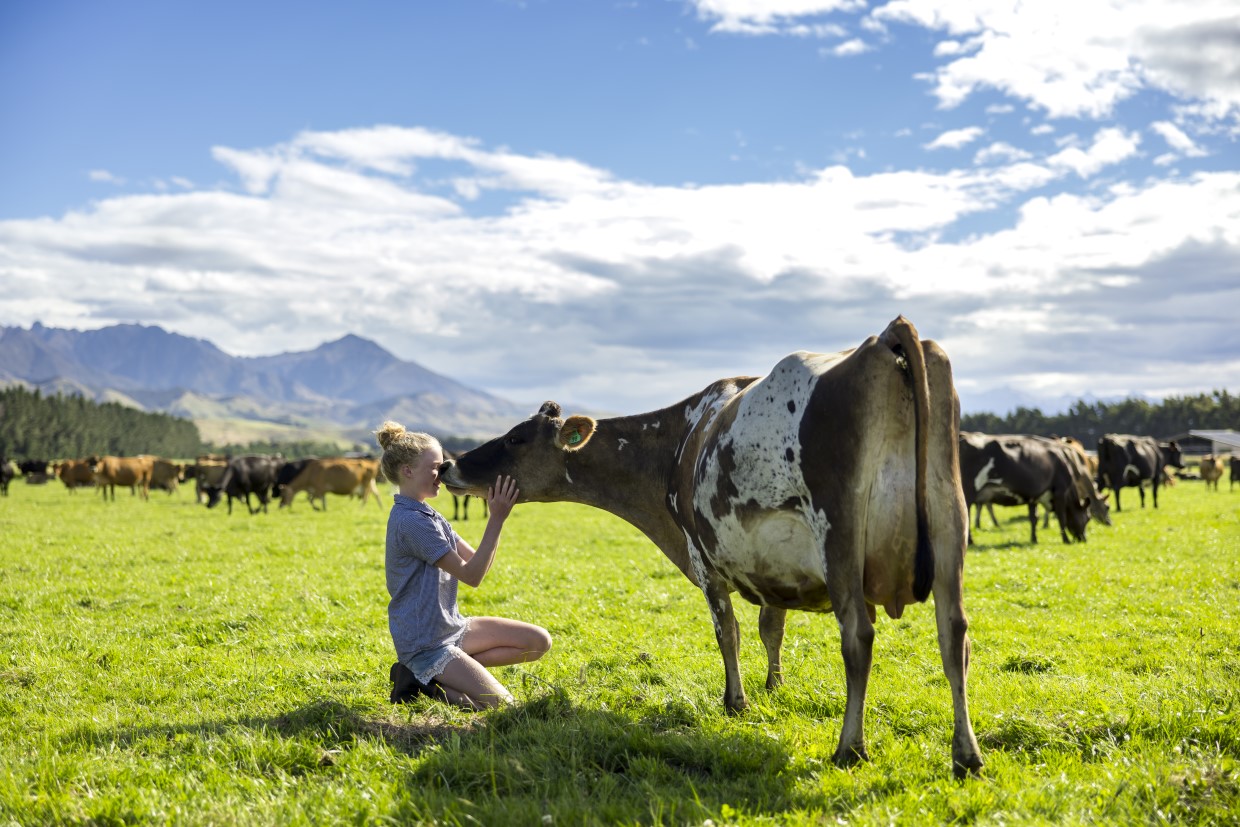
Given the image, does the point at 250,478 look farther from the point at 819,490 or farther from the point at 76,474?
the point at 819,490

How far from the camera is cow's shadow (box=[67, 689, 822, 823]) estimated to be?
482 centimetres

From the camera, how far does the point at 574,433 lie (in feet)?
26.9

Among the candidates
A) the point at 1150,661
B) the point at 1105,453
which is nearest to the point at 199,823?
the point at 1150,661

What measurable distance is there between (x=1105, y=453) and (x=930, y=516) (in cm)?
3171

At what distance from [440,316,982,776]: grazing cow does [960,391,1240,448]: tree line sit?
12430 cm

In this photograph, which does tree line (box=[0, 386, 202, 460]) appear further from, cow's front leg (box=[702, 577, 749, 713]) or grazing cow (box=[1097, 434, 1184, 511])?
cow's front leg (box=[702, 577, 749, 713])

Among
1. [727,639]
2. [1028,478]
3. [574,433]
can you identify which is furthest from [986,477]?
[727,639]

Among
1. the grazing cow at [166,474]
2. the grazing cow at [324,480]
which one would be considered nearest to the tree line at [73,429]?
the grazing cow at [166,474]

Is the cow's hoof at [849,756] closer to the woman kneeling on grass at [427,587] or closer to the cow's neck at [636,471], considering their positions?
the woman kneeling on grass at [427,587]

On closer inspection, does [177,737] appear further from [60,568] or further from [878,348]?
[60,568]

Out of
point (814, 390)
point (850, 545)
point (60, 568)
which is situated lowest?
point (60, 568)

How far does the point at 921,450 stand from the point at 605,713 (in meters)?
3.14

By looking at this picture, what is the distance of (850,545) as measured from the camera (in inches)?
208

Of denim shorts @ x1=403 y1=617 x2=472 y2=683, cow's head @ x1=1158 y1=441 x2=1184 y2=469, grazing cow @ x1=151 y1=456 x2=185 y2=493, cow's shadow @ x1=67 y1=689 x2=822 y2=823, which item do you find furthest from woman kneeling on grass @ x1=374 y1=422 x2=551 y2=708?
cow's head @ x1=1158 y1=441 x2=1184 y2=469
